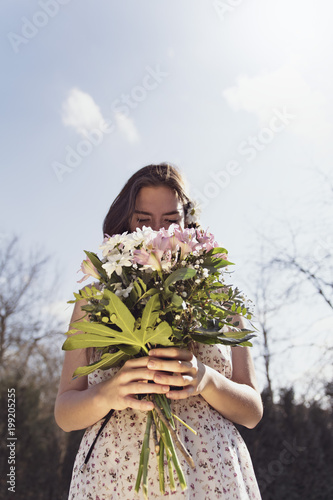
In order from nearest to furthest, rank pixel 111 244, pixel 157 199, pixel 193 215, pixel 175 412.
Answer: pixel 111 244, pixel 175 412, pixel 193 215, pixel 157 199

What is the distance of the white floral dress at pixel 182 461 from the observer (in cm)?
159

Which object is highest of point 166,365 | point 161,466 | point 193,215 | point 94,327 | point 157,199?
point 157,199

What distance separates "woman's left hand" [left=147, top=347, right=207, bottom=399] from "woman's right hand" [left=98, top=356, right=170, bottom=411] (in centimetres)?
2

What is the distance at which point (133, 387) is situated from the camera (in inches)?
57.2

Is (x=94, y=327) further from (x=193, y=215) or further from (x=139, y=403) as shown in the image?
(x=193, y=215)

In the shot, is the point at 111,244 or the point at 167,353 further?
the point at 111,244

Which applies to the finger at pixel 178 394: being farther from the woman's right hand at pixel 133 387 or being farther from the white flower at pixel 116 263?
the white flower at pixel 116 263

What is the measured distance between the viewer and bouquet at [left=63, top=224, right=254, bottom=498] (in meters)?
1.39

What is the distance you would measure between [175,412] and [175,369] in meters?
0.42

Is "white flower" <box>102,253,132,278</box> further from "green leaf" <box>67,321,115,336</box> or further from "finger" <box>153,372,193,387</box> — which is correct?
"finger" <box>153,372,193,387</box>

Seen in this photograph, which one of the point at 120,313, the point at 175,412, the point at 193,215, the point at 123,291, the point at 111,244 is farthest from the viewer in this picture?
the point at 193,215

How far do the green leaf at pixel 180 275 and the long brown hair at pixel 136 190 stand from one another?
859mm

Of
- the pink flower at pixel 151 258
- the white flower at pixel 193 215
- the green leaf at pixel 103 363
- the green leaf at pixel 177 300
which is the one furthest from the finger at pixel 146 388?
the white flower at pixel 193 215

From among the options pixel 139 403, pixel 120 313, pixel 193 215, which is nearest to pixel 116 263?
pixel 120 313
